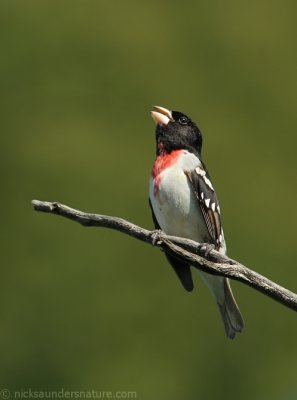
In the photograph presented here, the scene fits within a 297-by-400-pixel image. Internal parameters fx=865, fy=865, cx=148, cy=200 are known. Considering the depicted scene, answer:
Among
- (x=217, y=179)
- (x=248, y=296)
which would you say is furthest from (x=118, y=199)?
(x=248, y=296)

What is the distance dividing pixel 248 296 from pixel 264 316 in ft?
0.72

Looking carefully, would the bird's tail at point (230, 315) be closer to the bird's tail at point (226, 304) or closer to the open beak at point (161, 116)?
the bird's tail at point (226, 304)

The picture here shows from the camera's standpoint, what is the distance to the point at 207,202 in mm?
6289

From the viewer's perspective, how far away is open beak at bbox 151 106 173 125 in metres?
6.74

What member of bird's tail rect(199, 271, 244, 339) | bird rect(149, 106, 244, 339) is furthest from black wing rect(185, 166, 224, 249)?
bird's tail rect(199, 271, 244, 339)

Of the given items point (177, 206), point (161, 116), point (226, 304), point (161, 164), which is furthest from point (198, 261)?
point (161, 116)

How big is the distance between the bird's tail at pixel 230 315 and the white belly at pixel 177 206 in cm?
53

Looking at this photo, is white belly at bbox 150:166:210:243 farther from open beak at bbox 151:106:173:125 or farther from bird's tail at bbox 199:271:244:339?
open beak at bbox 151:106:173:125

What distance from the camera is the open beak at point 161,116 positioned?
6738 mm

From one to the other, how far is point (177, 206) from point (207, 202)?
23 cm

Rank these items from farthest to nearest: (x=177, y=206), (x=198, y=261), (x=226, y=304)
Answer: (x=226, y=304) → (x=177, y=206) → (x=198, y=261)

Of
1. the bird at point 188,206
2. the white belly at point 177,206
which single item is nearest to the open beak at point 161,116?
the bird at point 188,206

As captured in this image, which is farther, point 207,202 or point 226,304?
point 226,304

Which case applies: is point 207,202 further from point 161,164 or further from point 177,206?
point 161,164
